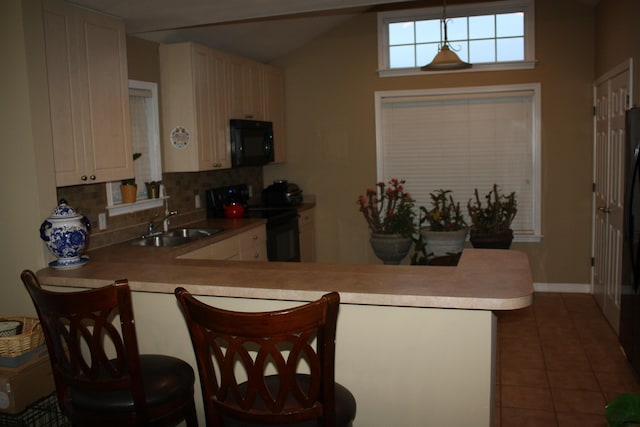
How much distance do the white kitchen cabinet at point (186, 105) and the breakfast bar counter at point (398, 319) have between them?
199cm

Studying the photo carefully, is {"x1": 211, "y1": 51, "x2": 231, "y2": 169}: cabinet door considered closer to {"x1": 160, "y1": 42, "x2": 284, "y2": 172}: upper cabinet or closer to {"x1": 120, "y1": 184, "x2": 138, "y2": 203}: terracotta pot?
{"x1": 160, "y1": 42, "x2": 284, "y2": 172}: upper cabinet

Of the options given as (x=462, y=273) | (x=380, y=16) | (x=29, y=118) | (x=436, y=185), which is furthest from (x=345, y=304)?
(x=380, y=16)

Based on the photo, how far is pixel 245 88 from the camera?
5176 mm

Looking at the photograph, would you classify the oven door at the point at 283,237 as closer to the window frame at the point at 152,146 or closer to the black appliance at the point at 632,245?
the window frame at the point at 152,146

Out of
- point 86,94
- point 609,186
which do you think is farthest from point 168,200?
point 609,186

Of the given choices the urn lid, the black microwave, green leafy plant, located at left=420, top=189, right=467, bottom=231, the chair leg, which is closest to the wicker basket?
the urn lid

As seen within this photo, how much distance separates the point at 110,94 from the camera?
3.34 m

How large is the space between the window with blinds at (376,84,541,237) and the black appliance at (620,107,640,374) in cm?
199

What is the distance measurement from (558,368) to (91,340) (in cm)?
313

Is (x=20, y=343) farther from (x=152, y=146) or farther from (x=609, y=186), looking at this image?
(x=609, y=186)

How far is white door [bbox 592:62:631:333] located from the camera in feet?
14.3

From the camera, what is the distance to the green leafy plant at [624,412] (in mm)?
1144

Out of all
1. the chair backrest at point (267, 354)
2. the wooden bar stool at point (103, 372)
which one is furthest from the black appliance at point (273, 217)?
the chair backrest at point (267, 354)

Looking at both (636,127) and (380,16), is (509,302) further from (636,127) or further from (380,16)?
(380,16)
